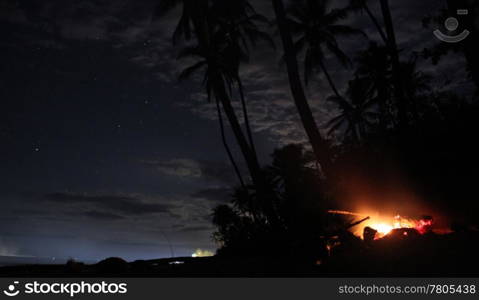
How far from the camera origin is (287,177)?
31.6 metres

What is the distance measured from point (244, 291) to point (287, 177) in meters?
27.9

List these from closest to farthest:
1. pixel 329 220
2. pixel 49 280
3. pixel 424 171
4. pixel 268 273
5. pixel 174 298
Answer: pixel 174 298, pixel 49 280, pixel 268 273, pixel 329 220, pixel 424 171

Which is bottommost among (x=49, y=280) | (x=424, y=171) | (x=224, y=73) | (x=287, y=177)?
(x=49, y=280)

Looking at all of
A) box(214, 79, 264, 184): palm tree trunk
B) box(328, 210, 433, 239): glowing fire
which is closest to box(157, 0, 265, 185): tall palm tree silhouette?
box(214, 79, 264, 184): palm tree trunk

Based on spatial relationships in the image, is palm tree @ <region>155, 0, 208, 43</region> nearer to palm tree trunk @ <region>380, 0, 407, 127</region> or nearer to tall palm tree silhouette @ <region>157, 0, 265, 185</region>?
tall palm tree silhouette @ <region>157, 0, 265, 185</region>

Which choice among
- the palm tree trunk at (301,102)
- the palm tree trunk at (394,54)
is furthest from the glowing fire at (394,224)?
the palm tree trunk at (394,54)

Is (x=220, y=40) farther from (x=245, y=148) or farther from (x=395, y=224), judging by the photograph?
(x=395, y=224)

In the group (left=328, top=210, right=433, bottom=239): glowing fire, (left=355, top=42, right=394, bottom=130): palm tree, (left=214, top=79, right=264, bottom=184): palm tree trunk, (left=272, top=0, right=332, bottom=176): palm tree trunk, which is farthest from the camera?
(left=355, top=42, right=394, bottom=130): palm tree

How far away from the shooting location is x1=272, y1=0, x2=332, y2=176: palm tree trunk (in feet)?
42.4

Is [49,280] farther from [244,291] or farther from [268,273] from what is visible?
[268,273]

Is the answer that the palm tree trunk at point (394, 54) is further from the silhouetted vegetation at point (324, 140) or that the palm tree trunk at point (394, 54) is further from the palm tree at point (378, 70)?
the palm tree at point (378, 70)

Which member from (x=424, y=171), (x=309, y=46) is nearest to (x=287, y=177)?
(x=309, y=46)

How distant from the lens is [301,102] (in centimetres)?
1334

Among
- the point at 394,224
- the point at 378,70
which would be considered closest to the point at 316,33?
the point at 378,70
